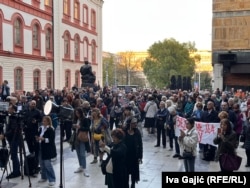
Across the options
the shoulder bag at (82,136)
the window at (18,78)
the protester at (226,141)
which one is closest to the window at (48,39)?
the window at (18,78)

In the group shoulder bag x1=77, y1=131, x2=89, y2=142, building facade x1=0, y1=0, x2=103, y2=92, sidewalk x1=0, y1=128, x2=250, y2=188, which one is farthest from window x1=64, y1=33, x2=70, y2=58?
shoulder bag x1=77, y1=131, x2=89, y2=142

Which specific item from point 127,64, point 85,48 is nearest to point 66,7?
point 85,48

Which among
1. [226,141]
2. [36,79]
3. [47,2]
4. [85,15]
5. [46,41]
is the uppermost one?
[85,15]

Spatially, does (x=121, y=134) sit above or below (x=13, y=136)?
above

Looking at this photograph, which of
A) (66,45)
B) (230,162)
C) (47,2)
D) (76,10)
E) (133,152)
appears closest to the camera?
(230,162)

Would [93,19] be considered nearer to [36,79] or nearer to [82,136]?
[36,79]

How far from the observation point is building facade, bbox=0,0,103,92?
27.6 meters

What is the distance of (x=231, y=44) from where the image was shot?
28094 mm

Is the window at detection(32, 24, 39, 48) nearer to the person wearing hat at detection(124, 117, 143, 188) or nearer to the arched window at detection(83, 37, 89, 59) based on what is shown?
the arched window at detection(83, 37, 89, 59)

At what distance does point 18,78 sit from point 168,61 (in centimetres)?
3162

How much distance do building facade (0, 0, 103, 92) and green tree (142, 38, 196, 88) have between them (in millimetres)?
13296

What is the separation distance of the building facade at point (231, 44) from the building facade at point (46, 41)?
16.0m

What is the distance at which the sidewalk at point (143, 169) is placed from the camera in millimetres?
8922

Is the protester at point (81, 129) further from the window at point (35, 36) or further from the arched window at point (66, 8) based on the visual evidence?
the arched window at point (66, 8)
